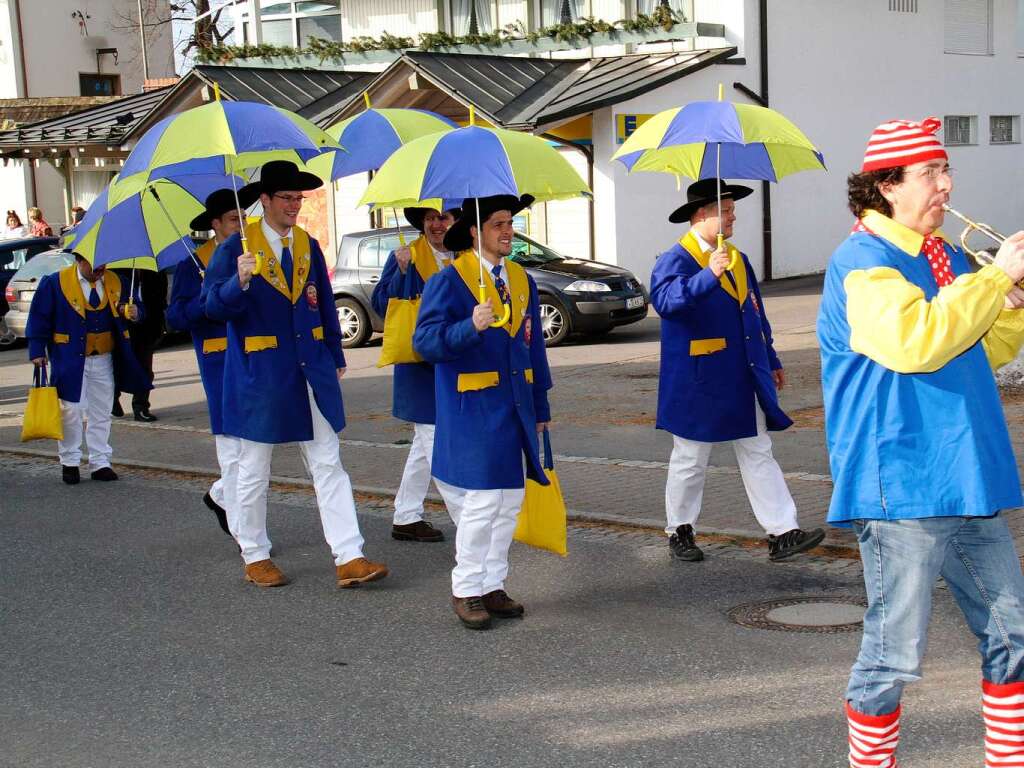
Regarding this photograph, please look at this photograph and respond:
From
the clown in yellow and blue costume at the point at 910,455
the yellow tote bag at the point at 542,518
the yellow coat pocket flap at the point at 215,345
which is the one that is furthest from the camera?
the yellow coat pocket flap at the point at 215,345

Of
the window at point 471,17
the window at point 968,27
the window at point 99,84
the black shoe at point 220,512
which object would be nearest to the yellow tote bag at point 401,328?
the black shoe at point 220,512

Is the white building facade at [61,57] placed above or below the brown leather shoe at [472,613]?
above

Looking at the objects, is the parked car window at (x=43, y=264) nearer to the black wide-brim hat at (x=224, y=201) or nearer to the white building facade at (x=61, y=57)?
the black wide-brim hat at (x=224, y=201)

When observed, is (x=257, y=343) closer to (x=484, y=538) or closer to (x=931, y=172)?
(x=484, y=538)

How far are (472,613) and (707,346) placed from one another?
1.77 m

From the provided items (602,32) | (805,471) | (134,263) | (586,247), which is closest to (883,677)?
(805,471)

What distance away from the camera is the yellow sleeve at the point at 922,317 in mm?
3475

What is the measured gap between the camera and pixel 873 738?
12.5 ft

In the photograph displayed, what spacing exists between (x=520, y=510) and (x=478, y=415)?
20.4 inches

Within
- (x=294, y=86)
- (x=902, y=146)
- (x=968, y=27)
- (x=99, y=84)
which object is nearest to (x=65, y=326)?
(x=902, y=146)

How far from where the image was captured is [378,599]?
675cm

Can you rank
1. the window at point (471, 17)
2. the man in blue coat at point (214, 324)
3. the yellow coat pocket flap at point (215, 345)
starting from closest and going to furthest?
the man in blue coat at point (214, 324) < the yellow coat pocket flap at point (215, 345) < the window at point (471, 17)

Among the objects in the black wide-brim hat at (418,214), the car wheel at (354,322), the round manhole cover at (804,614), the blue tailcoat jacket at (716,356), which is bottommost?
the car wheel at (354,322)

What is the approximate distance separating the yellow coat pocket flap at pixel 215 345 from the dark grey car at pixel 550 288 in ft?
33.1
